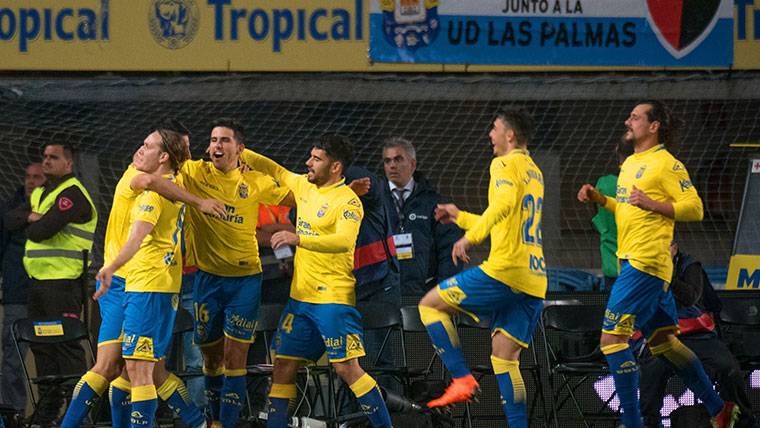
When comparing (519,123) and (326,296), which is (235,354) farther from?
(519,123)

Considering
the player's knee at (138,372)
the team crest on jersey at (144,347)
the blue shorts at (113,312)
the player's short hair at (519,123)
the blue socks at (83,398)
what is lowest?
the blue socks at (83,398)

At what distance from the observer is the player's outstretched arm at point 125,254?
7.27 metres

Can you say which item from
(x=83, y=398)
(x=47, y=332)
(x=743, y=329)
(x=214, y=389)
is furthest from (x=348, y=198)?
(x=743, y=329)

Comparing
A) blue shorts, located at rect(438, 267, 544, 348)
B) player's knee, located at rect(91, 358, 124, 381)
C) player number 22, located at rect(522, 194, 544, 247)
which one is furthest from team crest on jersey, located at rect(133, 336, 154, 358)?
player number 22, located at rect(522, 194, 544, 247)

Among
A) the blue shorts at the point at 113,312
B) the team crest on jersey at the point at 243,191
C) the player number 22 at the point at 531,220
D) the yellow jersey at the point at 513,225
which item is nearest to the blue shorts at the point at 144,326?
the blue shorts at the point at 113,312

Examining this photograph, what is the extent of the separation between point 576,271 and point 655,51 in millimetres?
2193

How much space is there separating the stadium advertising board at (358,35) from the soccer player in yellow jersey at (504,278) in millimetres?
3814

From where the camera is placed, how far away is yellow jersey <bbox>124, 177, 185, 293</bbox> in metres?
7.64

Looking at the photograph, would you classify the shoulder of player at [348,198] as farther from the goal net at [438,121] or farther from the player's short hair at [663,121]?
the goal net at [438,121]

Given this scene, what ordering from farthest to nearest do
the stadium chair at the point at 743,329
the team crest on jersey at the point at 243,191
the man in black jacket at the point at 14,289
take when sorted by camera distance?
the man in black jacket at the point at 14,289
the stadium chair at the point at 743,329
the team crest on jersey at the point at 243,191

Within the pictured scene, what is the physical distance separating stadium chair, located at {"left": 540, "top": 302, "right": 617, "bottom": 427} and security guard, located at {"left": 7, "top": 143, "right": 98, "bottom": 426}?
3.63 meters

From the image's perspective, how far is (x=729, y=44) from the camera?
11.5m

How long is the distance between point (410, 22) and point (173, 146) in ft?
13.0

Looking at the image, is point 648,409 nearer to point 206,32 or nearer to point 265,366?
point 265,366
